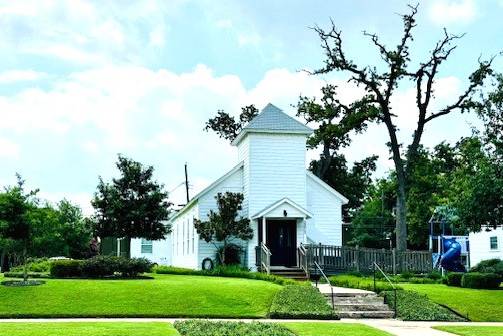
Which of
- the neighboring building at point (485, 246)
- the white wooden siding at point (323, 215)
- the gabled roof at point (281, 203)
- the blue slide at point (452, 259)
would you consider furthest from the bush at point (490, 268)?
the gabled roof at point (281, 203)

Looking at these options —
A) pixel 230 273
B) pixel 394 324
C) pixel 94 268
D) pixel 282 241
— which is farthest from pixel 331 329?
pixel 282 241

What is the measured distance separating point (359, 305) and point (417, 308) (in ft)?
6.16

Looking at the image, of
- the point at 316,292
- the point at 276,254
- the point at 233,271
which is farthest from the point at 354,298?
the point at 276,254

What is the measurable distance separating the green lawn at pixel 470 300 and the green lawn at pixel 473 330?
9.56 feet

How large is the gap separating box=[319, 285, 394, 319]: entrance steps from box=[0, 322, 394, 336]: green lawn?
322cm

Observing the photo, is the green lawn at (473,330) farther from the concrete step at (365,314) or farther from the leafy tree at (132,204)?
the leafy tree at (132,204)

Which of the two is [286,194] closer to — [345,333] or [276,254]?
[276,254]

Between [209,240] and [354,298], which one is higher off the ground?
[209,240]

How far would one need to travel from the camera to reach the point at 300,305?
2244cm

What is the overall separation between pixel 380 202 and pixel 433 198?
17.9 meters

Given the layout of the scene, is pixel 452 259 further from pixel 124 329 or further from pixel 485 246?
pixel 124 329

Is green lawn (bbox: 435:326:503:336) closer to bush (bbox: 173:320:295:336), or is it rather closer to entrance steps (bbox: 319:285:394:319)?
entrance steps (bbox: 319:285:394:319)

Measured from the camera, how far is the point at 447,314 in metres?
22.4

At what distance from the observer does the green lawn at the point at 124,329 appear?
1588cm
